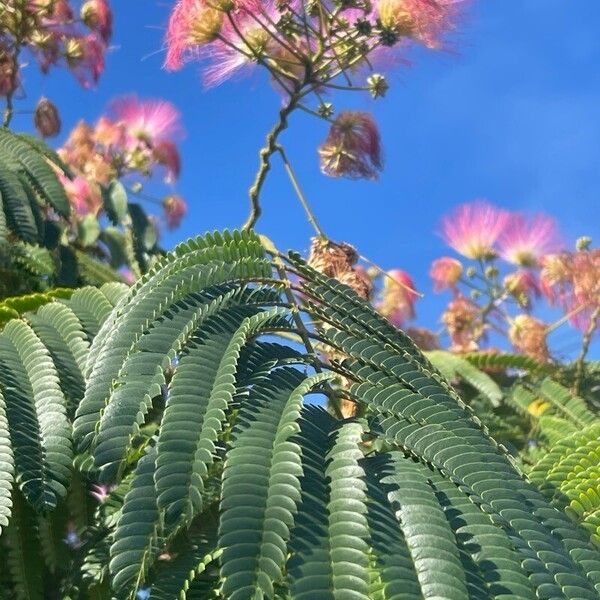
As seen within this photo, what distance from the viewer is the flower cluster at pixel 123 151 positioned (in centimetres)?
382

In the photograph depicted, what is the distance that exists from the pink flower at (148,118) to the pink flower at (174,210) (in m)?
0.27

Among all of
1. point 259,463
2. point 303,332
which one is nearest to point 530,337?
point 303,332

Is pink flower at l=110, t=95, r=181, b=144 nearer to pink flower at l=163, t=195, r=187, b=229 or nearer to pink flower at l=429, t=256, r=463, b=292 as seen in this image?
pink flower at l=163, t=195, r=187, b=229

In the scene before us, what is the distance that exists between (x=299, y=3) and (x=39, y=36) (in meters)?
1.79

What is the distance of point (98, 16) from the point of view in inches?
155

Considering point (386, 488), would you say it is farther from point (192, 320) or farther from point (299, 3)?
point (299, 3)

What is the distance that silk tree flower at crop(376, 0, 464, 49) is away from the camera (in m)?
2.14

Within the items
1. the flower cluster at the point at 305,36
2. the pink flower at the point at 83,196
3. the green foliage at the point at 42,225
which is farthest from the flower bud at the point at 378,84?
the pink flower at the point at 83,196

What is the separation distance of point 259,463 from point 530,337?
3005 mm

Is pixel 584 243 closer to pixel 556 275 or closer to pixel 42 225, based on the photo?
pixel 556 275

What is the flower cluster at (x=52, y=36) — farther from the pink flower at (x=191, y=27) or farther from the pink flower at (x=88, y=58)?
the pink flower at (x=191, y=27)

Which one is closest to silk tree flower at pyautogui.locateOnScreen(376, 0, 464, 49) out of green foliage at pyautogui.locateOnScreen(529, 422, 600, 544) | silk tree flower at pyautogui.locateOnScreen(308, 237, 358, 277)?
silk tree flower at pyautogui.locateOnScreen(308, 237, 358, 277)

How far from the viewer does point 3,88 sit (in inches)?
135

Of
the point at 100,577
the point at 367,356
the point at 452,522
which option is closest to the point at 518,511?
the point at 452,522
